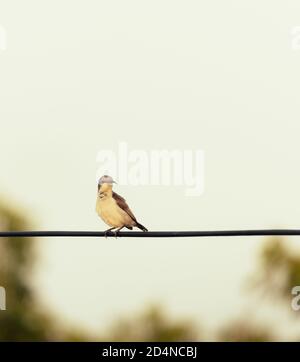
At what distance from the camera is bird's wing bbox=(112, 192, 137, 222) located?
5700 mm

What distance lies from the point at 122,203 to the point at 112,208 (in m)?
0.09

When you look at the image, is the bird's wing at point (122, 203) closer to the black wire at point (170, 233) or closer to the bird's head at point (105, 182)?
the bird's head at point (105, 182)

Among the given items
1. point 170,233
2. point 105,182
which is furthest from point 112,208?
point 170,233

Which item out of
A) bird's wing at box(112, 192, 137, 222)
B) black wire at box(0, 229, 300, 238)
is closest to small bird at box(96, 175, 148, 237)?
bird's wing at box(112, 192, 137, 222)

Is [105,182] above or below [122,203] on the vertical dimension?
above

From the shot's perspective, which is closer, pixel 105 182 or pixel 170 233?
pixel 170 233

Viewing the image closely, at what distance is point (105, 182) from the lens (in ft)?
19.5

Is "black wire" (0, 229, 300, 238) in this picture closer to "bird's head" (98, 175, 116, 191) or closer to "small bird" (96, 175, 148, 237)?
"small bird" (96, 175, 148, 237)

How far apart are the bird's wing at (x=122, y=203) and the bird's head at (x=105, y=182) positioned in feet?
0.23

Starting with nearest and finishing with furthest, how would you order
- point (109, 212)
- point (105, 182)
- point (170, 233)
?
point (170, 233) < point (109, 212) < point (105, 182)

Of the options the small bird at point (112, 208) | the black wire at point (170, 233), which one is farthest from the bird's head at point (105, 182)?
the black wire at point (170, 233)

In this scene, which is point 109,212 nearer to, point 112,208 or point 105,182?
point 112,208

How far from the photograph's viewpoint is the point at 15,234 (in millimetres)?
4477
